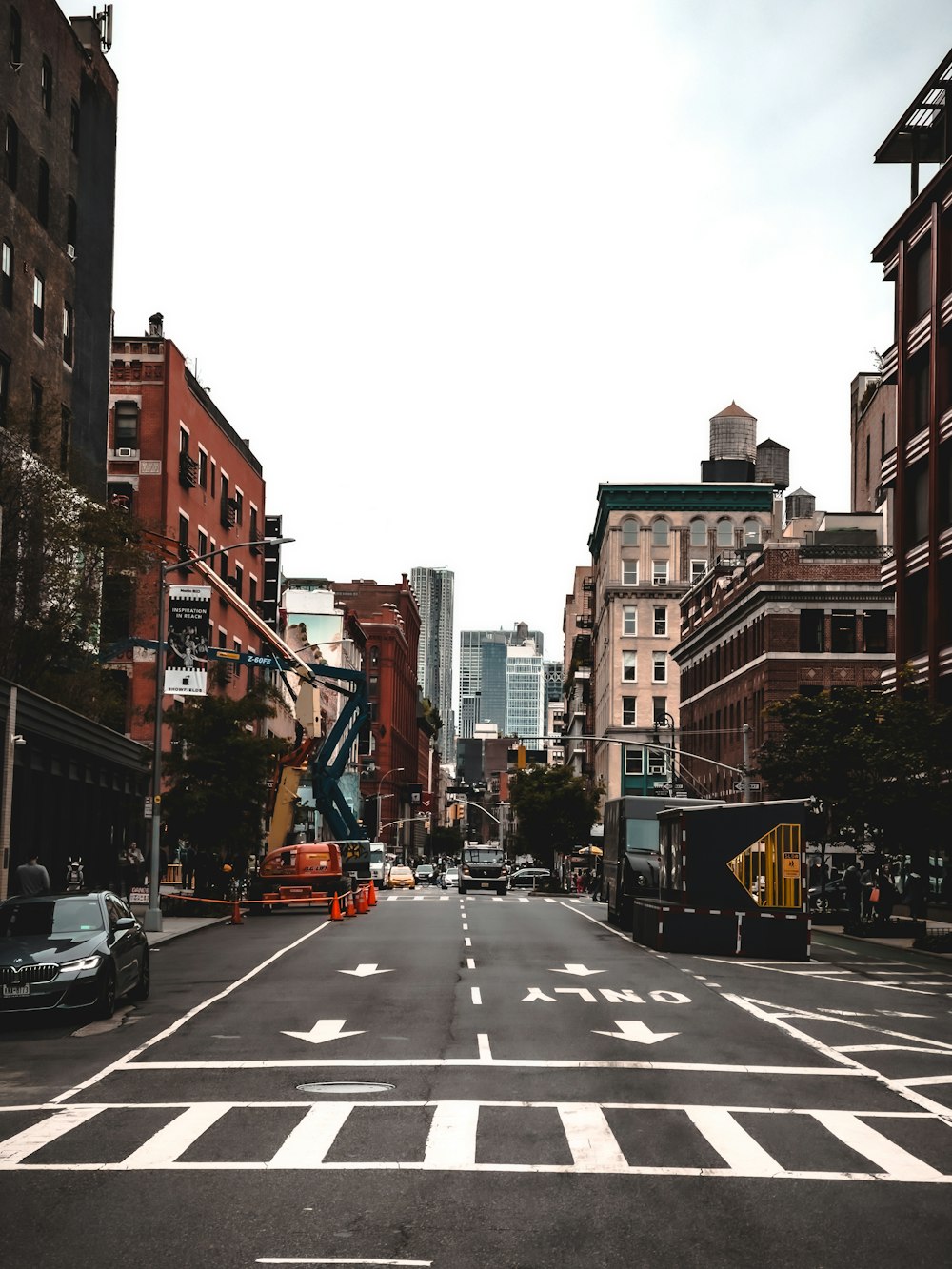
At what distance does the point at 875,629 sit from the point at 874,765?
4234cm

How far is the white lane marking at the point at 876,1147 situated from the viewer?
37.0ft

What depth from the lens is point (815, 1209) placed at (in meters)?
10.0

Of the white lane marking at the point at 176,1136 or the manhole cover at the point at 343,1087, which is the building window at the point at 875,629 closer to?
the manhole cover at the point at 343,1087

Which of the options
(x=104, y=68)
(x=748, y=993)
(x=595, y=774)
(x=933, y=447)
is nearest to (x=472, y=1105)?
(x=748, y=993)

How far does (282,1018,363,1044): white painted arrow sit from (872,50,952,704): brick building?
34.0 meters

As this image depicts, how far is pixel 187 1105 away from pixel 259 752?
3639cm

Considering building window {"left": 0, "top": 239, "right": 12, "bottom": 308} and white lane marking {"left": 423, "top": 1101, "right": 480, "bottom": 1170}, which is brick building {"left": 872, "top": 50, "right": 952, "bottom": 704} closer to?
building window {"left": 0, "top": 239, "right": 12, "bottom": 308}

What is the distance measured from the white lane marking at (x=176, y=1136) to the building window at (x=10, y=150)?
1501 inches

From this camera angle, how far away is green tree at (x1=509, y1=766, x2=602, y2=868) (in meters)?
112

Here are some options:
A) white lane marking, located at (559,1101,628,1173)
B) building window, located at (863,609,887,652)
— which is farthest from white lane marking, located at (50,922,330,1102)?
building window, located at (863,609,887,652)

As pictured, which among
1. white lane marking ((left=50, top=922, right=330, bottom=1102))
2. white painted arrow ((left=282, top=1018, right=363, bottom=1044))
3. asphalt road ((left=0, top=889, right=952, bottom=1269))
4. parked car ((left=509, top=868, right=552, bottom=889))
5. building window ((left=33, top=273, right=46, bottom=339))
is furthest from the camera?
parked car ((left=509, top=868, right=552, bottom=889))

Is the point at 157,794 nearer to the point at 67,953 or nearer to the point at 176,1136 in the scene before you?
the point at 67,953

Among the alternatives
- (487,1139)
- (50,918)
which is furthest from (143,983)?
(487,1139)

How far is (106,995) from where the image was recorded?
808 inches
